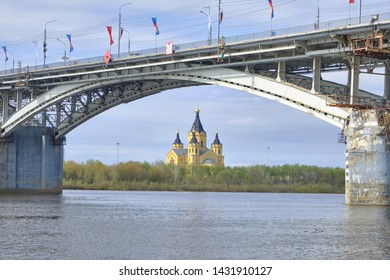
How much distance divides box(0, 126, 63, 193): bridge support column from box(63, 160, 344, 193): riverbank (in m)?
41.4

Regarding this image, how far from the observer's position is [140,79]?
74.1 metres

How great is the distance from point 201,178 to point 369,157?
362 feet

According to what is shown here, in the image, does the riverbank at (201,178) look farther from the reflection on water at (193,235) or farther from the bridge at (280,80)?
the reflection on water at (193,235)

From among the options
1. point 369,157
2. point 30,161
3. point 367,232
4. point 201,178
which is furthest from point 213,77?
point 201,178

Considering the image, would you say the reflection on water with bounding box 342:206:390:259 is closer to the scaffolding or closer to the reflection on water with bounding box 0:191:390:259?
the reflection on water with bounding box 0:191:390:259

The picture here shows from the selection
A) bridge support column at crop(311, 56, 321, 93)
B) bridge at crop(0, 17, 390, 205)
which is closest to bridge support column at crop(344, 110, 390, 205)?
bridge at crop(0, 17, 390, 205)

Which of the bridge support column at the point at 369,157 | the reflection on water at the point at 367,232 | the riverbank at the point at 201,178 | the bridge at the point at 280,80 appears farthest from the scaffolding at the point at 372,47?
the riverbank at the point at 201,178

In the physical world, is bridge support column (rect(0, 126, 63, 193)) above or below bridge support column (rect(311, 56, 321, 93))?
below

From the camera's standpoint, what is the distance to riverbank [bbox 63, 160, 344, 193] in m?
145

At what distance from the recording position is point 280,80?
2436 inches

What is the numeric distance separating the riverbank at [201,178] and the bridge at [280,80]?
54.6 meters

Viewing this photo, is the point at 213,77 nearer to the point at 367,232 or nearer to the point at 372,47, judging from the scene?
the point at 372,47

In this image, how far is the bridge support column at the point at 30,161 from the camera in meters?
95.7
